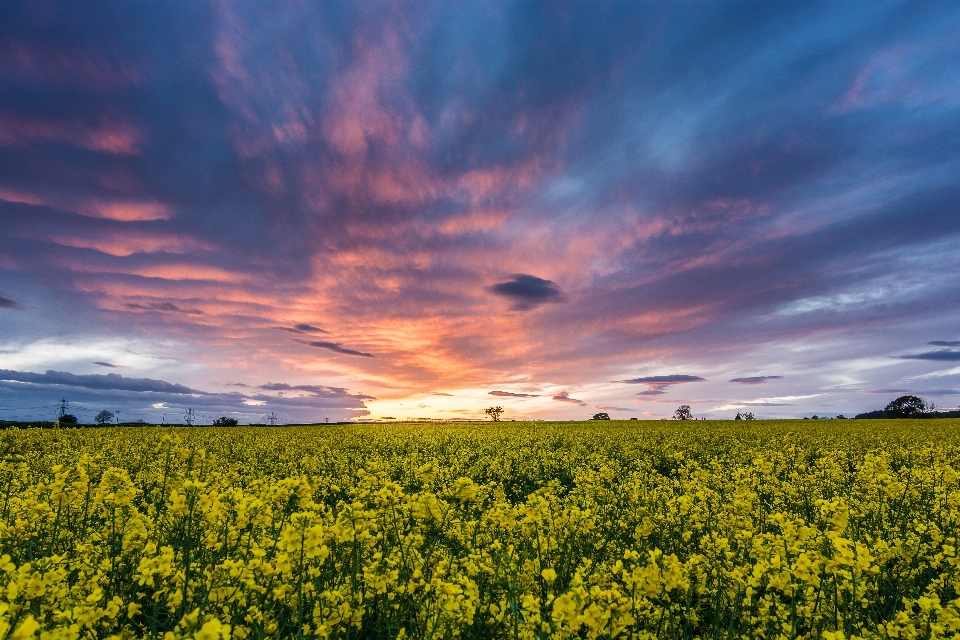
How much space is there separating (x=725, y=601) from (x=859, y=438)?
34.1m

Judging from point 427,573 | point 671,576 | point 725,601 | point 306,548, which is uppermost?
point 306,548

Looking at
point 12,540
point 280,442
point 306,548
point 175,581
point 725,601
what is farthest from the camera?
point 280,442

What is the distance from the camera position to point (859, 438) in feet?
104

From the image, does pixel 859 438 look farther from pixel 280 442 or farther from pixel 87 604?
pixel 87 604

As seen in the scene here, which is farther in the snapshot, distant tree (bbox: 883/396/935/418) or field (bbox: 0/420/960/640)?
distant tree (bbox: 883/396/935/418)

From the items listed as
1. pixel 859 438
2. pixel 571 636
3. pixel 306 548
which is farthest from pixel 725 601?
pixel 859 438

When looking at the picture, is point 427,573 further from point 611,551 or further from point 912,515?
point 912,515

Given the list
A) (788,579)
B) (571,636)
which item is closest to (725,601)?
(788,579)

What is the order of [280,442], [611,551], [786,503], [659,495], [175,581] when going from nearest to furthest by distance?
[175,581] < [611,551] < [659,495] < [786,503] < [280,442]

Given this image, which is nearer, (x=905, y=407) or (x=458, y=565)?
(x=458, y=565)

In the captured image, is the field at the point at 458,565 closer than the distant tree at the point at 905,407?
Yes

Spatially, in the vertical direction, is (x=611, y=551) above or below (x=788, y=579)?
below

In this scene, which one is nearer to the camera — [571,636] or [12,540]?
[571,636]

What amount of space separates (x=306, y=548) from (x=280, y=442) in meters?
27.2
